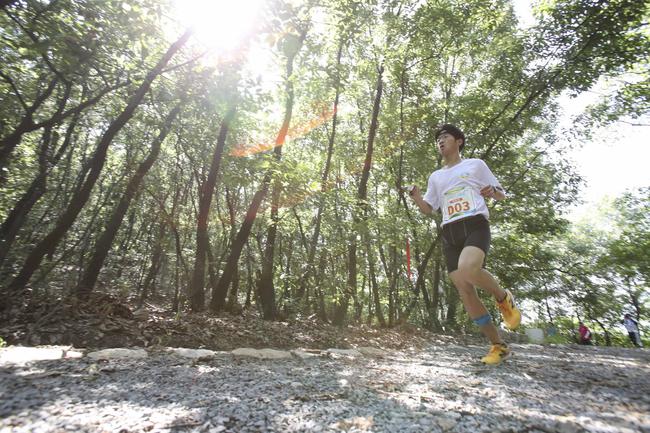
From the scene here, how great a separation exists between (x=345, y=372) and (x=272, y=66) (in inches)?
221

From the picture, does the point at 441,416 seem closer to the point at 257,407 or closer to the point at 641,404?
the point at 257,407

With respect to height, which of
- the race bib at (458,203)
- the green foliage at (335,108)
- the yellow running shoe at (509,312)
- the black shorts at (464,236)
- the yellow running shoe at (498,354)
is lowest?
the yellow running shoe at (498,354)

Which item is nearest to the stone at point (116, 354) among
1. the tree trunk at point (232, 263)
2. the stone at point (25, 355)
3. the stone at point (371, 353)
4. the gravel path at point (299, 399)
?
the gravel path at point (299, 399)

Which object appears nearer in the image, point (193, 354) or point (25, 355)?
point (25, 355)

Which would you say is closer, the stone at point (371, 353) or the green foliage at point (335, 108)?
A: the stone at point (371, 353)

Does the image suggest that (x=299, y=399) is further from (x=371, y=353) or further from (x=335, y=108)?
(x=335, y=108)

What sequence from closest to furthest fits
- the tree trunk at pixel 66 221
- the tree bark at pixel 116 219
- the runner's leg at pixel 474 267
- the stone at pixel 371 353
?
the runner's leg at pixel 474 267 < the stone at pixel 371 353 < the tree trunk at pixel 66 221 < the tree bark at pixel 116 219

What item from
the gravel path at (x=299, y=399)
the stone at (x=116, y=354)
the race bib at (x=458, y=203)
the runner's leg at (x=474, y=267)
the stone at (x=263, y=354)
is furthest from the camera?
the stone at (x=263, y=354)

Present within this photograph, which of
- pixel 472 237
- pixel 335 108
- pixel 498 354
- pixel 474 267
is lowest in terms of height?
pixel 498 354

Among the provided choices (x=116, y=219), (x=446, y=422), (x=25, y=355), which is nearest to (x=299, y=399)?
(x=446, y=422)

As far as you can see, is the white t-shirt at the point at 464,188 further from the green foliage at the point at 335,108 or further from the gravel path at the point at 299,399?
the green foliage at the point at 335,108

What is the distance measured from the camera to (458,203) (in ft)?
10.5

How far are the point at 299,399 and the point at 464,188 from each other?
7.63ft

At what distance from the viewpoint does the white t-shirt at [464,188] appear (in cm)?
312
